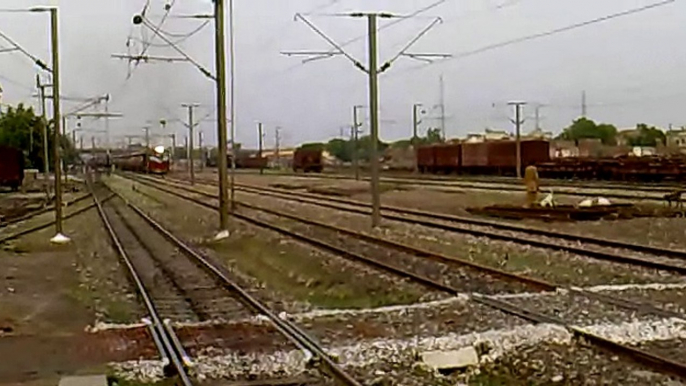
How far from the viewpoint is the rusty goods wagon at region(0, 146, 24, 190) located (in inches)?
2640

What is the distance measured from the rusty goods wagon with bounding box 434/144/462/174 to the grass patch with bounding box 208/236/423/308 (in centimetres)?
6055

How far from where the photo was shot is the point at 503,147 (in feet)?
254

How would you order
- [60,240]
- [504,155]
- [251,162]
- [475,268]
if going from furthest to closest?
[251,162] < [504,155] < [60,240] < [475,268]

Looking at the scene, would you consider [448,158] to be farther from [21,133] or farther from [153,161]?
[21,133]

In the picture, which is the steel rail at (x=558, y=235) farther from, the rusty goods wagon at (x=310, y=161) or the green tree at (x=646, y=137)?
the green tree at (x=646, y=137)

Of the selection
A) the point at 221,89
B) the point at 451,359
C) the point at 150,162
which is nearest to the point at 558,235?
the point at 221,89

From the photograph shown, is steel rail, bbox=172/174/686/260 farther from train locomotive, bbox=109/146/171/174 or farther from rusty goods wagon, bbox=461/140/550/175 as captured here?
train locomotive, bbox=109/146/171/174

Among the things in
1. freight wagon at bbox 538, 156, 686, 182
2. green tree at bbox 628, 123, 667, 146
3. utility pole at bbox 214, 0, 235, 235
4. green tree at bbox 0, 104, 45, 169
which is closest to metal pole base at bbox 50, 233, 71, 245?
utility pole at bbox 214, 0, 235, 235

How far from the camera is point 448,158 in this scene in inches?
3487

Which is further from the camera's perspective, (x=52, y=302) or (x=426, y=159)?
(x=426, y=159)

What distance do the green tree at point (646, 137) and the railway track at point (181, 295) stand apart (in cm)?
13185

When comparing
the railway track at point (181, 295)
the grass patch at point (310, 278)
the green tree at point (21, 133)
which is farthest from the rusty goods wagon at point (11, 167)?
the grass patch at point (310, 278)

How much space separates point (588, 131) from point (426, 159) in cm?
7791

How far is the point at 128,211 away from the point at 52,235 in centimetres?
1386
